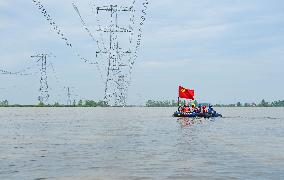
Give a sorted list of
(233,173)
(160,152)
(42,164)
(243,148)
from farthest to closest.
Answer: (243,148), (160,152), (42,164), (233,173)

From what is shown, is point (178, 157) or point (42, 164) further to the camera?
point (178, 157)

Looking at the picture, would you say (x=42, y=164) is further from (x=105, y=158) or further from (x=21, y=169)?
(x=105, y=158)

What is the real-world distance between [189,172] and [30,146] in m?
19.9

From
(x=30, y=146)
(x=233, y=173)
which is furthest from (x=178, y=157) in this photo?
(x=30, y=146)

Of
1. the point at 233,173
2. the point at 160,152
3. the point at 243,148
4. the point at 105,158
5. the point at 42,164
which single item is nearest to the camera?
the point at 233,173

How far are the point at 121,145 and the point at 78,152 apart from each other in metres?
6.72

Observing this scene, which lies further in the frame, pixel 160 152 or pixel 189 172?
pixel 160 152

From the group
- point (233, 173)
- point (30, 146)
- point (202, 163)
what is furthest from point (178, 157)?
point (30, 146)

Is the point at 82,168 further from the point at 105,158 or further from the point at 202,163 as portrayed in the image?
the point at 202,163

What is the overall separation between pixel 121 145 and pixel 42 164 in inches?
547

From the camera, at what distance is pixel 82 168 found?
27328 mm

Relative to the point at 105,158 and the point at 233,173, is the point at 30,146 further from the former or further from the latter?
the point at 233,173

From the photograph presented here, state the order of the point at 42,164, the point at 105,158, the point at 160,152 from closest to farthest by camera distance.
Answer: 1. the point at 42,164
2. the point at 105,158
3. the point at 160,152

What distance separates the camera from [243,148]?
40250 millimetres
